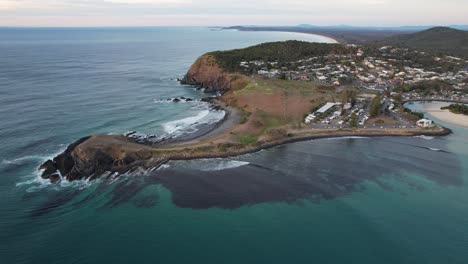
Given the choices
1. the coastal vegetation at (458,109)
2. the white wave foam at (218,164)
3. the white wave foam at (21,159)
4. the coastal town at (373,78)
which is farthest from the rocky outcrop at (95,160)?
the coastal vegetation at (458,109)

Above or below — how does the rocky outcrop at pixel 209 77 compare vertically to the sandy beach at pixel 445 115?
above

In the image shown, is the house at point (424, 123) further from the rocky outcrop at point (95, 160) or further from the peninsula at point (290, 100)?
the rocky outcrop at point (95, 160)

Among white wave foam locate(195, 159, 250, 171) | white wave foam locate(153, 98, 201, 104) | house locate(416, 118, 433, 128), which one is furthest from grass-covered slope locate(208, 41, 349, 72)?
white wave foam locate(195, 159, 250, 171)

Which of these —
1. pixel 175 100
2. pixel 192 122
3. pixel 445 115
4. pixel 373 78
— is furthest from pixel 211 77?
pixel 445 115

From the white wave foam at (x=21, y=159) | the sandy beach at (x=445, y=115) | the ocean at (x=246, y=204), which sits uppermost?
the sandy beach at (x=445, y=115)

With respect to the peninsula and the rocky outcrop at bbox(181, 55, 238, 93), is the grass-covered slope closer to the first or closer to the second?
the peninsula

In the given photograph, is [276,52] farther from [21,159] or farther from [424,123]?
[21,159]
